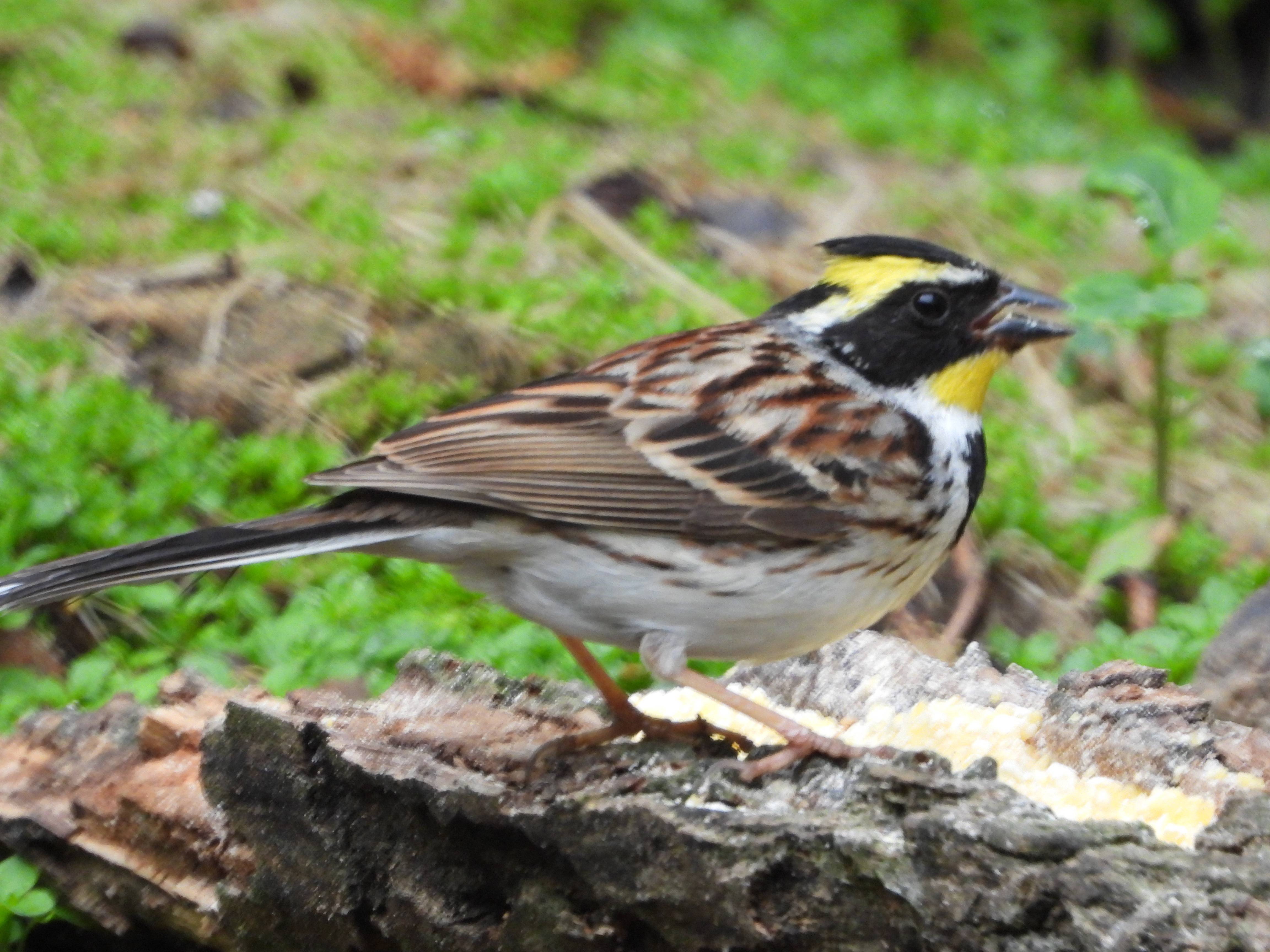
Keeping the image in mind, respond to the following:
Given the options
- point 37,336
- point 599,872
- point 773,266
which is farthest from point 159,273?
point 599,872

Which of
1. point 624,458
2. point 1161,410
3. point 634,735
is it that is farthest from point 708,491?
point 1161,410

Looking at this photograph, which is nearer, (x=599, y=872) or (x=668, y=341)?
(x=599, y=872)

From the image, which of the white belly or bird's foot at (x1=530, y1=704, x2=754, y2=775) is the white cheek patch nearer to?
the white belly

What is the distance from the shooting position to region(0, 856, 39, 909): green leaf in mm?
3650

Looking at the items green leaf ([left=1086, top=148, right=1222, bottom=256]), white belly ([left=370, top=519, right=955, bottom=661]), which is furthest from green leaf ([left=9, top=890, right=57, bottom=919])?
green leaf ([left=1086, top=148, right=1222, bottom=256])

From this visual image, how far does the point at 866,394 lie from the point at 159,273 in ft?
11.7

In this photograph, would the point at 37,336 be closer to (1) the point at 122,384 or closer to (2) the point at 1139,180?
(1) the point at 122,384

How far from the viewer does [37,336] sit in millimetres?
5941

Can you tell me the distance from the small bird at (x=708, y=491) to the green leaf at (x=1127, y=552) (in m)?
1.60

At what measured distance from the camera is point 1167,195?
559cm

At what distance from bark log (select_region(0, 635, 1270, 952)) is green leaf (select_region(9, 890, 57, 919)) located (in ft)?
0.16

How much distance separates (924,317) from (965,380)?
19cm

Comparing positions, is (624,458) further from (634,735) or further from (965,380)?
(965,380)

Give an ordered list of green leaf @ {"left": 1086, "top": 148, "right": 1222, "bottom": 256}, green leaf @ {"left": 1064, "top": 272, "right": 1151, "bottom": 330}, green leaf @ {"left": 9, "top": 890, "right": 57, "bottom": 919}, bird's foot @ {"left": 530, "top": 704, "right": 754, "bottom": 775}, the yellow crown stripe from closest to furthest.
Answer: bird's foot @ {"left": 530, "top": 704, "right": 754, "bottom": 775} < green leaf @ {"left": 9, "top": 890, "right": 57, "bottom": 919} < the yellow crown stripe < green leaf @ {"left": 1064, "top": 272, "right": 1151, "bottom": 330} < green leaf @ {"left": 1086, "top": 148, "right": 1222, "bottom": 256}
